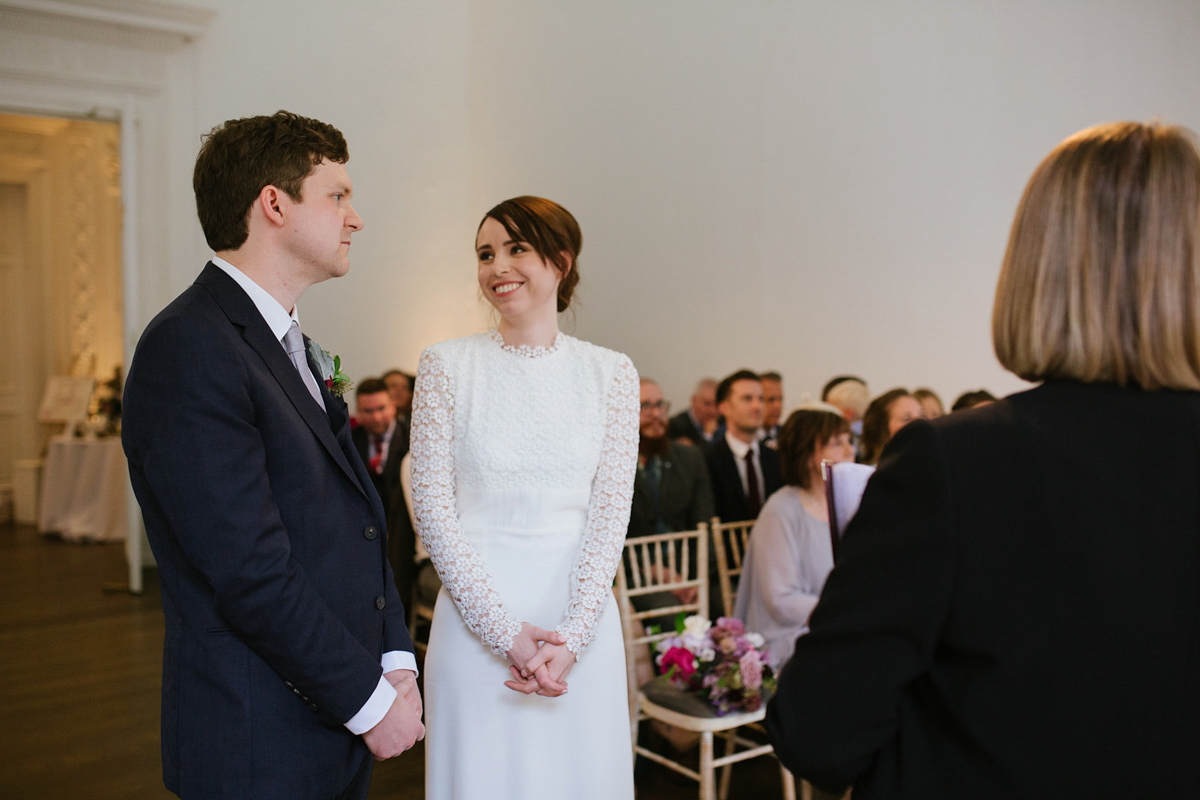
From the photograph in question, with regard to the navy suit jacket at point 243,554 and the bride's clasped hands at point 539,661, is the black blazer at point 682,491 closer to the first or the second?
the bride's clasped hands at point 539,661

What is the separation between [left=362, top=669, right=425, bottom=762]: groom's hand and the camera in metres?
1.40

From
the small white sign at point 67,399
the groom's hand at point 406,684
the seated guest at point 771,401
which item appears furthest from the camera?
the small white sign at point 67,399

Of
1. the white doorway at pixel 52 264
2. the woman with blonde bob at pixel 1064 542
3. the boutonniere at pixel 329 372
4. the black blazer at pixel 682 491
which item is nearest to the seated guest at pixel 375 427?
the black blazer at pixel 682 491

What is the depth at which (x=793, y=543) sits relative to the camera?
3.26 metres

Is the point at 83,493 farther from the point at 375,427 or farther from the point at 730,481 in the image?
the point at 730,481

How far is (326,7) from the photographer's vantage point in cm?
762

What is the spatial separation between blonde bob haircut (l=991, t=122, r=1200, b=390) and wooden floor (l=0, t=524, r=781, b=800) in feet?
9.01

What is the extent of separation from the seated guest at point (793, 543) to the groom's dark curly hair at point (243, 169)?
2244mm

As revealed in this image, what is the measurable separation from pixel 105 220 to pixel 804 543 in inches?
361

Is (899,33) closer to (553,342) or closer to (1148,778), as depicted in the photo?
(553,342)

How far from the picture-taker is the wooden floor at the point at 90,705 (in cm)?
330

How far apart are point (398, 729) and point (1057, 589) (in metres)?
A: 1.00

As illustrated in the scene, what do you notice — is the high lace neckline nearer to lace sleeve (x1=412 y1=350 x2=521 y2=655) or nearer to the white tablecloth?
lace sleeve (x1=412 y1=350 x2=521 y2=655)

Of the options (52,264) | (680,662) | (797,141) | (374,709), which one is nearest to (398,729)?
(374,709)
